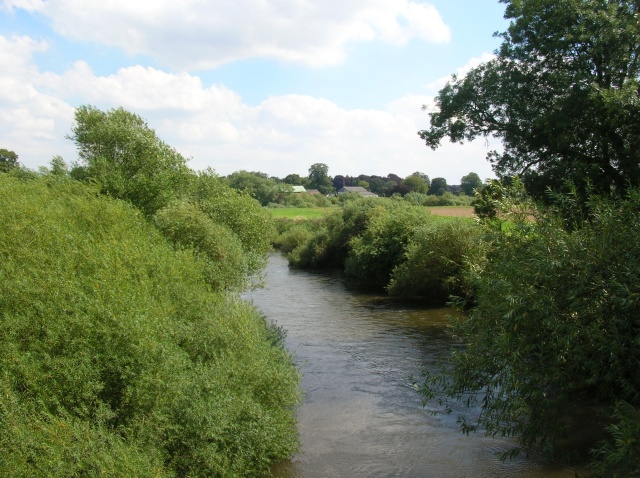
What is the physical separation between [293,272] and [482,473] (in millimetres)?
38412

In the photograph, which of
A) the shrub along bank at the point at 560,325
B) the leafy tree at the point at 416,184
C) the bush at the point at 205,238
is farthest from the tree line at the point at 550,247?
the leafy tree at the point at 416,184

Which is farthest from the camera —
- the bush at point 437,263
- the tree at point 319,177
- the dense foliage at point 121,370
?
the tree at point 319,177

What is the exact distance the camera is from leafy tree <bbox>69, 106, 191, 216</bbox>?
84.2 feet

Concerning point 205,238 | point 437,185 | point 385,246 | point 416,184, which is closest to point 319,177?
point 437,185

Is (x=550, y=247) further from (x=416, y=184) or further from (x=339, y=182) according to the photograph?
(x=339, y=182)

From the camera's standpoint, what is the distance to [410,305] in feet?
103

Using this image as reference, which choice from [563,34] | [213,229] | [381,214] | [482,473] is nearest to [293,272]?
[381,214]

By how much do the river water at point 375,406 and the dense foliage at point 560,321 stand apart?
2.03 metres

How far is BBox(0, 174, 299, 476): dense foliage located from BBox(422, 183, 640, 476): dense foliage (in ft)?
15.9

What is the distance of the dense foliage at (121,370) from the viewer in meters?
8.66

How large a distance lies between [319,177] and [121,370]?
586ft

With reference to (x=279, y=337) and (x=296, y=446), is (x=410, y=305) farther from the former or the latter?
(x=296, y=446)

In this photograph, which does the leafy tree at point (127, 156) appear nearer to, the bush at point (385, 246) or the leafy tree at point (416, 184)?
the bush at point (385, 246)

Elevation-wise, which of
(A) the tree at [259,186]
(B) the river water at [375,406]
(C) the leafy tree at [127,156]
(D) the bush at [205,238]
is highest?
(A) the tree at [259,186]
